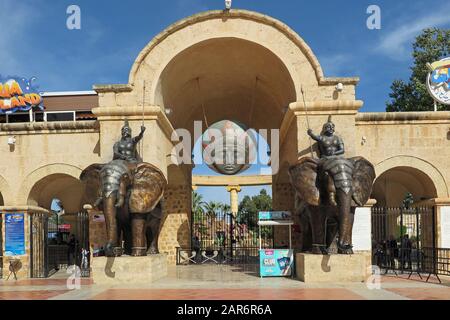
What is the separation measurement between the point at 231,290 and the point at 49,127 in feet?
31.1

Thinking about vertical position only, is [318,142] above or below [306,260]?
above

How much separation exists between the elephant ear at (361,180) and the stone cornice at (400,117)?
382 cm

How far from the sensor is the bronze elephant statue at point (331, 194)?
42.4ft

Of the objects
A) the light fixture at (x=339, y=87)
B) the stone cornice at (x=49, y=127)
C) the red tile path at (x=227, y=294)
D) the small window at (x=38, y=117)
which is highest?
the small window at (x=38, y=117)

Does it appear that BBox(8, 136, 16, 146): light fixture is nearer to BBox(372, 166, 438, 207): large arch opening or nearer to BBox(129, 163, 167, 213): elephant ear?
BBox(129, 163, 167, 213): elephant ear

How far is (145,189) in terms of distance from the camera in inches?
553

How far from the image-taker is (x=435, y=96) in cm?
1817

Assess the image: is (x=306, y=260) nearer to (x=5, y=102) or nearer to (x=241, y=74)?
(x=241, y=74)

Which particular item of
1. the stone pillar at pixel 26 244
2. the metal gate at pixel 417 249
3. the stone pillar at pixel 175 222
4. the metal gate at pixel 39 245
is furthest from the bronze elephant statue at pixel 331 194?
the stone pillar at pixel 26 244

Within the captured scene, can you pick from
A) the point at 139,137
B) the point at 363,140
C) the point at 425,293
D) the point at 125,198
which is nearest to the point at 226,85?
the point at 363,140

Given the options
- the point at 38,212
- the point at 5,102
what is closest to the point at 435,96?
the point at 38,212

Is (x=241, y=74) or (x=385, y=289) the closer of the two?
(x=385, y=289)

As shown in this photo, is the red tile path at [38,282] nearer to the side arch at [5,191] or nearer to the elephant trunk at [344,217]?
the side arch at [5,191]

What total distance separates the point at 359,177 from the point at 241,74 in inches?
295
